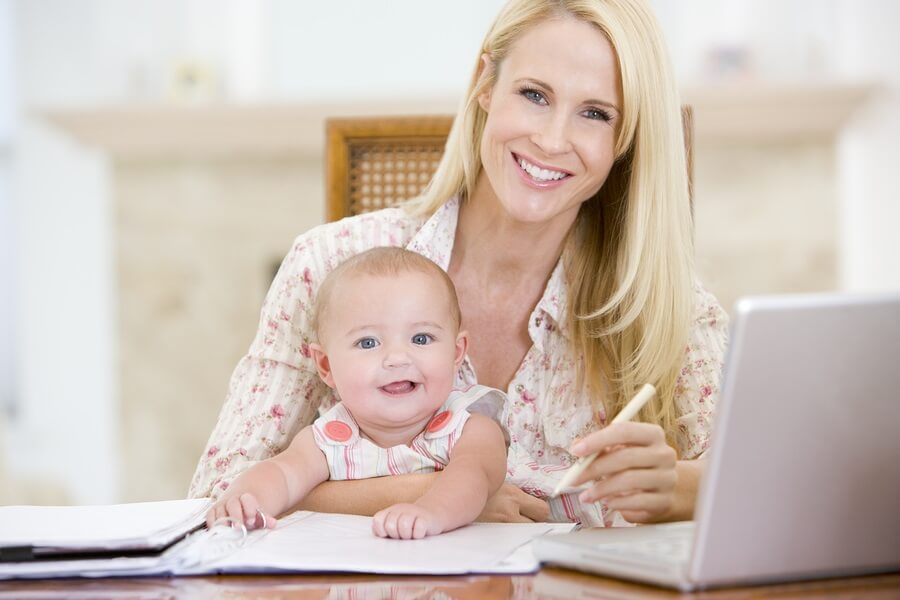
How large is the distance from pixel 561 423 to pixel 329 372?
378 millimetres

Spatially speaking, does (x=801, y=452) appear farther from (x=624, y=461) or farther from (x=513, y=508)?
(x=513, y=508)

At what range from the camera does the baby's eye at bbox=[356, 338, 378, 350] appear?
1327mm

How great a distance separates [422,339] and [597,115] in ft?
1.49

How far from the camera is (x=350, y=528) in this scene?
1102mm

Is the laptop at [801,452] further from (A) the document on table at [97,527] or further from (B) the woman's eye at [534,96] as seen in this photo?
(B) the woman's eye at [534,96]

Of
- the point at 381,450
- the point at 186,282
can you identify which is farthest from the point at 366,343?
the point at 186,282

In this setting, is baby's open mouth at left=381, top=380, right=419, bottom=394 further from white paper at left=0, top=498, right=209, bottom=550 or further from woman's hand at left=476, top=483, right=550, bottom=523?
white paper at left=0, top=498, right=209, bottom=550

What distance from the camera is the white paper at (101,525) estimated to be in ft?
3.09

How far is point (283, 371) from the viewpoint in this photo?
1.56 meters

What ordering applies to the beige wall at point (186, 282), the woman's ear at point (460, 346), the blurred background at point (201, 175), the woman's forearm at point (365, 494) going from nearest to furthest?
the woman's forearm at point (365, 494) → the woman's ear at point (460, 346) → the blurred background at point (201, 175) → the beige wall at point (186, 282)

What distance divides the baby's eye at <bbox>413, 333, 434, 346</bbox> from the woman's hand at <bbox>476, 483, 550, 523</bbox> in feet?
0.68

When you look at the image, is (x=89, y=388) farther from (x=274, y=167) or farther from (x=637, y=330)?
(x=637, y=330)

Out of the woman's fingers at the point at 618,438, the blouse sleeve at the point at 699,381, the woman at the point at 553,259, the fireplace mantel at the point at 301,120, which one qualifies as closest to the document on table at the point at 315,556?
the woman's fingers at the point at 618,438

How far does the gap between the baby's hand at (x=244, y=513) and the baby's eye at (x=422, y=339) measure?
0.32 m
